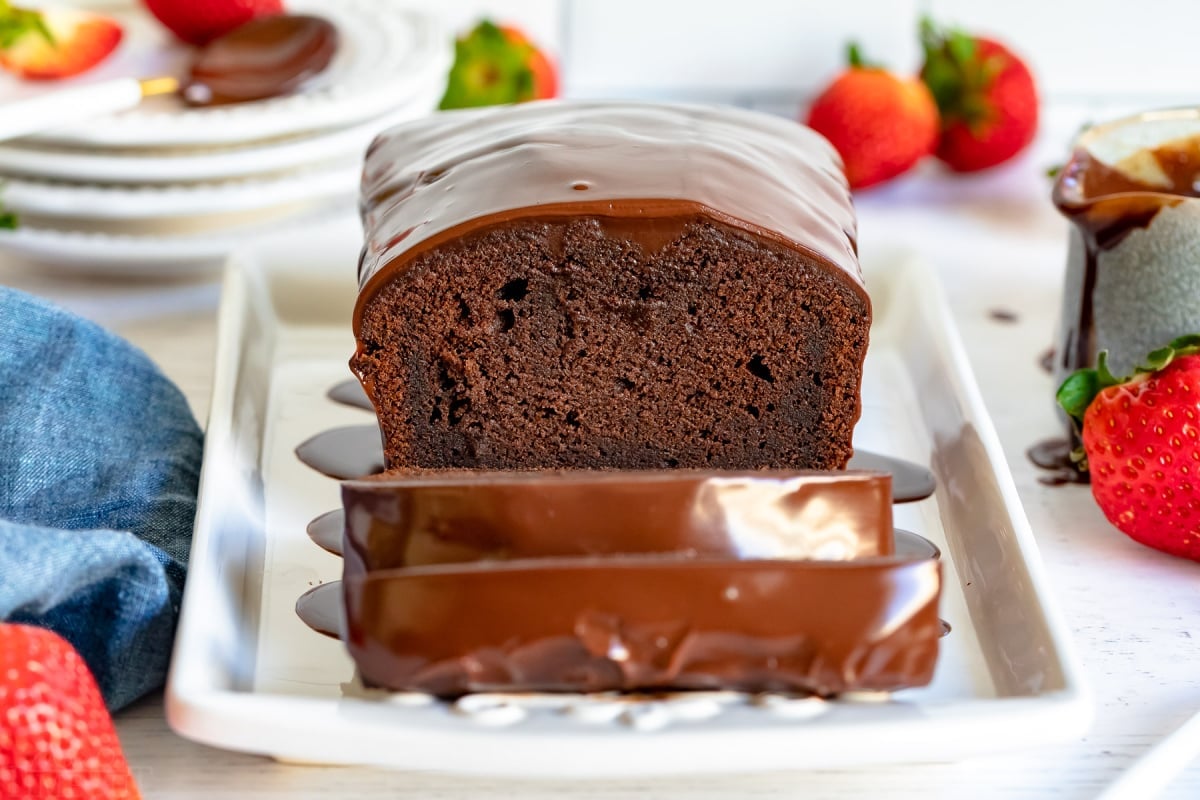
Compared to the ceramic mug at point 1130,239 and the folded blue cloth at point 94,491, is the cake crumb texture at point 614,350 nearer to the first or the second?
the folded blue cloth at point 94,491

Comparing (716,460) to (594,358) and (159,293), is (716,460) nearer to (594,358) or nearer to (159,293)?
(594,358)

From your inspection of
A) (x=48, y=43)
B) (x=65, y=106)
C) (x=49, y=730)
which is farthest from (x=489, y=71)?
(x=49, y=730)

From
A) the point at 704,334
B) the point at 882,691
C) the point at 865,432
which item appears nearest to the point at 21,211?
the point at 704,334

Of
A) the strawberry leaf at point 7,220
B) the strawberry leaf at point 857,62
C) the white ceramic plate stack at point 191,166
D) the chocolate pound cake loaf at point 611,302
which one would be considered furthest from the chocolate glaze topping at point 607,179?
the strawberry leaf at point 857,62

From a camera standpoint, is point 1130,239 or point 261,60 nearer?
point 1130,239

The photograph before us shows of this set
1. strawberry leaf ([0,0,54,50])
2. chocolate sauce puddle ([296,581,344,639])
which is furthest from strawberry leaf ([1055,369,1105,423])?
strawberry leaf ([0,0,54,50])

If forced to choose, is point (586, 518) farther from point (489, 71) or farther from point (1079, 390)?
point (489, 71)

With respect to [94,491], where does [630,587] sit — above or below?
above
